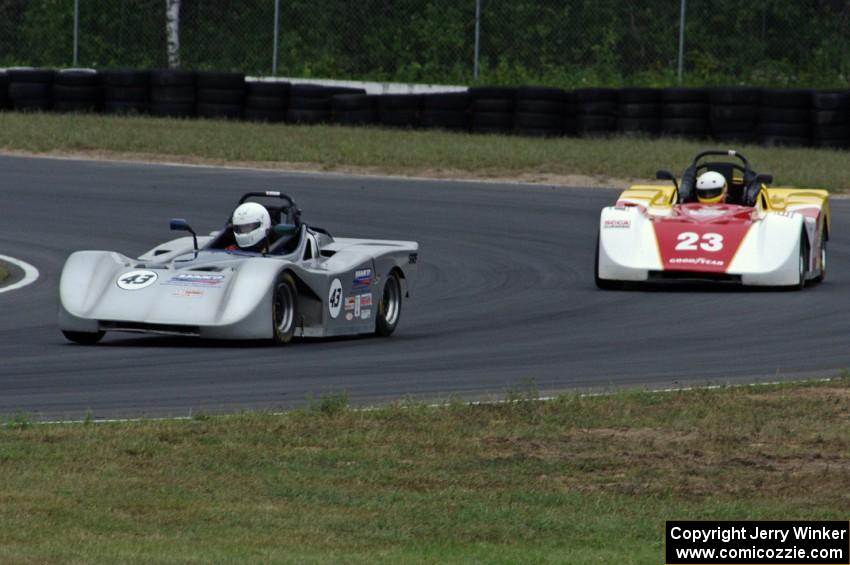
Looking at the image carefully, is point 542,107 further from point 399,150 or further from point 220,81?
point 220,81

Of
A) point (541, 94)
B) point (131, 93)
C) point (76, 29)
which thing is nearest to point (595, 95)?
point (541, 94)

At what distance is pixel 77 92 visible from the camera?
1227 inches

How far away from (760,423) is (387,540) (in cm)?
320

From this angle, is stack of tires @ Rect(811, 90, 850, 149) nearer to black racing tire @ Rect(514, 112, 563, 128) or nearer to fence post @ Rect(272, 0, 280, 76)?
black racing tire @ Rect(514, 112, 563, 128)

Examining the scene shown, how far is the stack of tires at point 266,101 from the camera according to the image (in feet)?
101

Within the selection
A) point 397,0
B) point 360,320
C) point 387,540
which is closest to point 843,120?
point 397,0

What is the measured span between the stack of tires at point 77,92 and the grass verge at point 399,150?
0.88 meters

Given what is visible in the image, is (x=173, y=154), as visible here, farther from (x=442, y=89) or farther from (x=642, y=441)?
(x=642, y=441)

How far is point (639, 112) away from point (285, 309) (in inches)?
670

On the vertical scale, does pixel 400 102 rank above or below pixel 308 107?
above

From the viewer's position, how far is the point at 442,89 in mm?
33750

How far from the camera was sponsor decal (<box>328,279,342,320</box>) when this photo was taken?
12.9 m

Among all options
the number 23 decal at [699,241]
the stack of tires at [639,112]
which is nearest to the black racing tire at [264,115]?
the stack of tires at [639,112]

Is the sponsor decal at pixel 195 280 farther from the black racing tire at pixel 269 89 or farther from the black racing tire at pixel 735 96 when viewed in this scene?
the black racing tire at pixel 269 89
